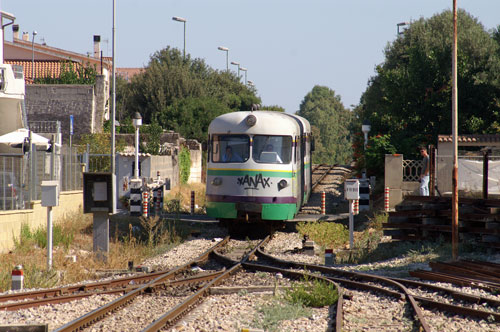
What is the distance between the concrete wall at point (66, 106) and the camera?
42247 millimetres

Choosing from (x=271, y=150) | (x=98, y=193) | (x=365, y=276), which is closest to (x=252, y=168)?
(x=271, y=150)

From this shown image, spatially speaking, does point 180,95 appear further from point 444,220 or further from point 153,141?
point 444,220

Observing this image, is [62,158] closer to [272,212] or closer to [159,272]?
[272,212]

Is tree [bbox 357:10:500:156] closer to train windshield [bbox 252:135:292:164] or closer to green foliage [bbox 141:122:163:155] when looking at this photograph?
train windshield [bbox 252:135:292:164]

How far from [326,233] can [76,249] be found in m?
6.48

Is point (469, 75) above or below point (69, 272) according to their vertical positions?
above

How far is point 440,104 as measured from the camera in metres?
29.4

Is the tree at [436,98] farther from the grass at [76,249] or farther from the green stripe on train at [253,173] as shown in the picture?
the grass at [76,249]

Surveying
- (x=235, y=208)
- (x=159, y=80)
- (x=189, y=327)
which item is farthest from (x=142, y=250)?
(x=159, y=80)

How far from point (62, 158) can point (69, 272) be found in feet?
35.5

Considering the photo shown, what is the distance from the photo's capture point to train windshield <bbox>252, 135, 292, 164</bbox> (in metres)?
18.4

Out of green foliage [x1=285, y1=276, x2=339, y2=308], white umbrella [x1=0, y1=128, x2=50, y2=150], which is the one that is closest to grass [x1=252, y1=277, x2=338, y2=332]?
green foliage [x1=285, y1=276, x2=339, y2=308]

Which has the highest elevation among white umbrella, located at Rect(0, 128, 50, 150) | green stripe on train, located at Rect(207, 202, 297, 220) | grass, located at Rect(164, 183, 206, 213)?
white umbrella, located at Rect(0, 128, 50, 150)

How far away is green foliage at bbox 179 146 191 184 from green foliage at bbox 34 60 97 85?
18.5 metres
